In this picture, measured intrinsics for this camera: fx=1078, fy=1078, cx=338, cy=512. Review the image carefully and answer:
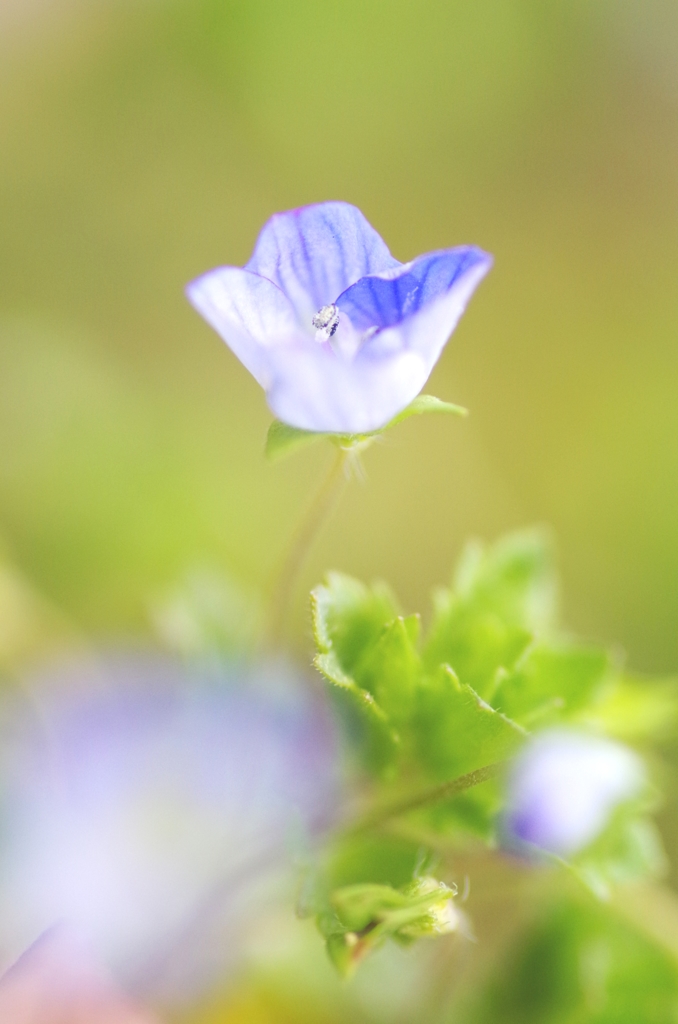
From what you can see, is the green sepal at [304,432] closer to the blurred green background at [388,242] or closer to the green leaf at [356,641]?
the green leaf at [356,641]

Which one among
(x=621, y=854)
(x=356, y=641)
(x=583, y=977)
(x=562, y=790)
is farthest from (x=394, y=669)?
(x=583, y=977)

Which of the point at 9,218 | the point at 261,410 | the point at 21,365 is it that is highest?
the point at 9,218

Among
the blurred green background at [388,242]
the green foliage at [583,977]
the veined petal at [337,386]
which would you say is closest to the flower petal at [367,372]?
the veined petal at [337,386]

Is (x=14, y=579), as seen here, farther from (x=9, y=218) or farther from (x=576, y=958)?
(x=576, y=958)

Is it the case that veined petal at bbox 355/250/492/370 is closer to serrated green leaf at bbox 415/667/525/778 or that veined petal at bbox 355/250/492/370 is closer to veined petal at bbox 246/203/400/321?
veined petal at bbox 246/203/400/321

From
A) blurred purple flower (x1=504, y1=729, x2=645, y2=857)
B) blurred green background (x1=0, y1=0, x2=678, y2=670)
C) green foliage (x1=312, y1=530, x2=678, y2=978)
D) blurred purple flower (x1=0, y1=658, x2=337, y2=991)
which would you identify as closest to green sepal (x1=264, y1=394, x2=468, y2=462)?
green foliage (x1=312, y1=530, x2=678, y2=978)

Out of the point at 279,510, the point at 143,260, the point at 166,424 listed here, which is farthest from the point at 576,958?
the point at 143,260
